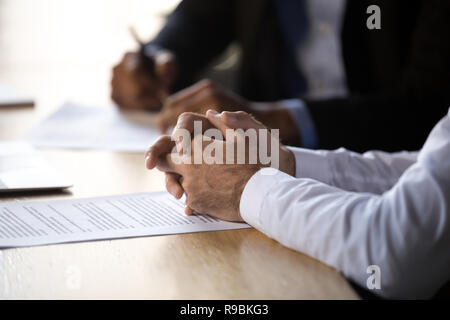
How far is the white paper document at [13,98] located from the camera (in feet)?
4.62

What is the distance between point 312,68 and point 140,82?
53 centimetres

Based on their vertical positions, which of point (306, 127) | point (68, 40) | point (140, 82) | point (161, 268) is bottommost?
point (161, 268)

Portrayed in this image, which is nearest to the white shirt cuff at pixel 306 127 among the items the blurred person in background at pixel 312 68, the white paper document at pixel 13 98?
the blurred person in background at pixel 312 68

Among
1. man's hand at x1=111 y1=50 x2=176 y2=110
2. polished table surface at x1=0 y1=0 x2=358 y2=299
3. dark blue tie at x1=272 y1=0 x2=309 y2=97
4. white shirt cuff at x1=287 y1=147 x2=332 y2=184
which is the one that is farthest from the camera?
dark blue tie at x1=272 y1=0 x2=309 y2=97

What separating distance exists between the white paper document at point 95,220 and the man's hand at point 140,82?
636mm

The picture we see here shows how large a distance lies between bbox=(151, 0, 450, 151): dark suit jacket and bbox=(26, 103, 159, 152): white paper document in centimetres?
34

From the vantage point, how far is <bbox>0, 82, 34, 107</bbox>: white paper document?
1.41 meters

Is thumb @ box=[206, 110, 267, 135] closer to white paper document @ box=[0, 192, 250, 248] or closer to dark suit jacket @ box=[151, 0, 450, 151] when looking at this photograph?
white paper document @ box=[0, 192, 250, 248]

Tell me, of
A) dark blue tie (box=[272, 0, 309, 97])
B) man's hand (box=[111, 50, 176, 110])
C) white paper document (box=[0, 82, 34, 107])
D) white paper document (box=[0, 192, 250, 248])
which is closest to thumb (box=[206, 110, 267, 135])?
white paper document (box=[0, 192, 250, 248])

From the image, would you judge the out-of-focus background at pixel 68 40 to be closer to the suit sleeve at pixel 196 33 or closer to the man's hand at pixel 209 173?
the suit sleeve at pixel 196 33

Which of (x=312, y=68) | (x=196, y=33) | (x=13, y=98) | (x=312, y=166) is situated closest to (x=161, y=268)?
(x=312, y=166)

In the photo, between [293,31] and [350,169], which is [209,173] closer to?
[350,169]

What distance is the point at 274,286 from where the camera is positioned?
542mm

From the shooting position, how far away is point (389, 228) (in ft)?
1.90
